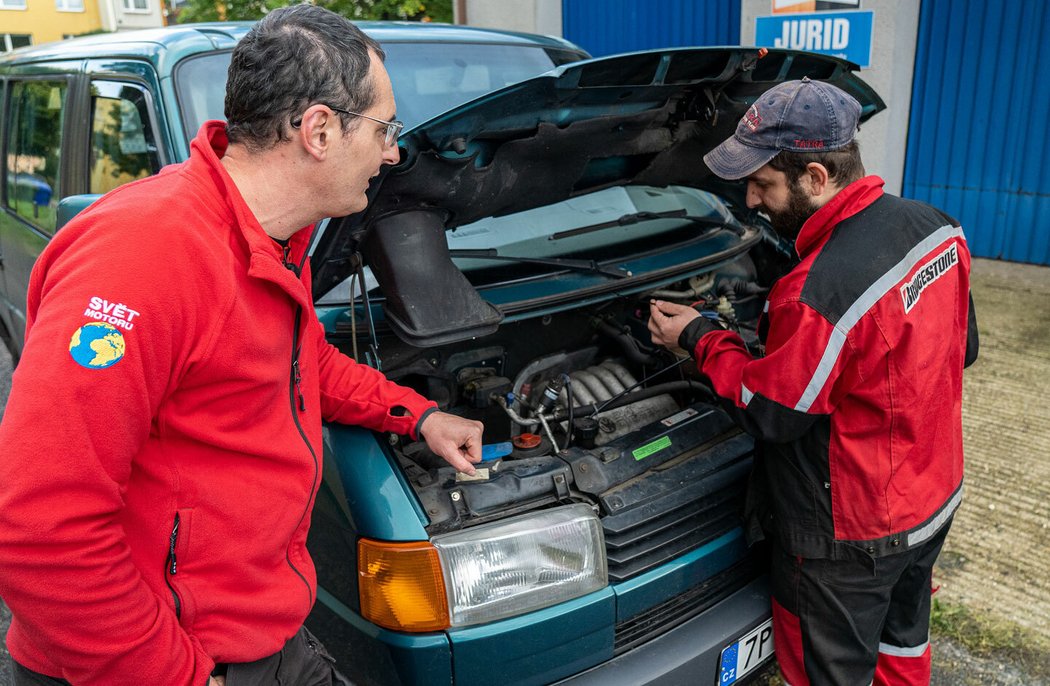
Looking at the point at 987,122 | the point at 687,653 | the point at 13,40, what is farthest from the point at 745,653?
the point at 13,40

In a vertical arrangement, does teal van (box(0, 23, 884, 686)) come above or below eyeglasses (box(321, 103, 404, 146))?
below

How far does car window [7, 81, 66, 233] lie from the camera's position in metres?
3.30

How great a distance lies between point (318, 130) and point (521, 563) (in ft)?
3.31

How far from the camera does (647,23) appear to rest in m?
7.68

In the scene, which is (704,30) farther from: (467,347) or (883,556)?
(883,556)

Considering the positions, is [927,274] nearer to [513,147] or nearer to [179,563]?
[513,147]

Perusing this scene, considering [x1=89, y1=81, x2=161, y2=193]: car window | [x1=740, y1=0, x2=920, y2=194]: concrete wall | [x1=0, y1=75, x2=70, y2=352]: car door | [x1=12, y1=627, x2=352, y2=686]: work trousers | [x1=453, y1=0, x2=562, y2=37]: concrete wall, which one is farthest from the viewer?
[x1=453, y1=0, x2=562, y2=37]: concrete wall

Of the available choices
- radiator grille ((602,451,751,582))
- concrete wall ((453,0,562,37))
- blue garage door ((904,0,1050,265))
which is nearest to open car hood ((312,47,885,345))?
radiator grille ((602,451,751,582))

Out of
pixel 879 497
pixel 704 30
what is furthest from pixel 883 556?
pixel 704 30

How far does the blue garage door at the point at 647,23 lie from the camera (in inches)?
279

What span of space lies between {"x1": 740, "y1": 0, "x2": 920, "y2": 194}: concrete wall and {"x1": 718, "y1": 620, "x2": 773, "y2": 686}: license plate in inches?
186

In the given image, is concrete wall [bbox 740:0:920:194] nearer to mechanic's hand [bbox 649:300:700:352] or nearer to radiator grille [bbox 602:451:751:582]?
mechanic's hand [bbox 649:300:700:352]

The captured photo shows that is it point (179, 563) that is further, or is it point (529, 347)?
point (529, 347)

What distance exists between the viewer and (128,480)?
3.86 feet
